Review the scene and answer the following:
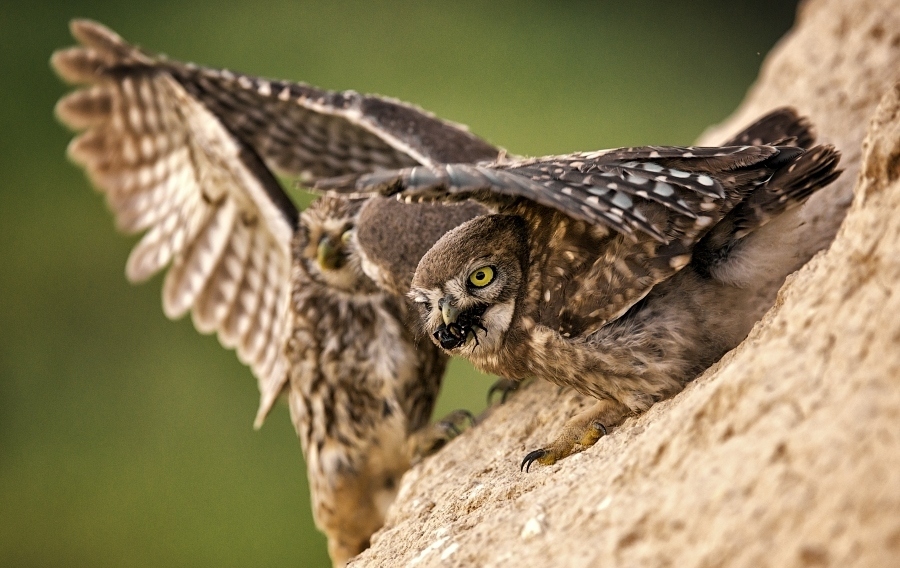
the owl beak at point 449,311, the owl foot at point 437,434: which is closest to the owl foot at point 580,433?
the owl beak at point 449,311

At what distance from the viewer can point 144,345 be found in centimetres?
843

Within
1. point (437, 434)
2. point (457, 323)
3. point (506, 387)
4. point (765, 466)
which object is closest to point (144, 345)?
point (437, 434)

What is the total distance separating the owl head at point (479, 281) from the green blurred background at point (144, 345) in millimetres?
5528

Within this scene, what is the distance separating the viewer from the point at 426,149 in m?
3.75

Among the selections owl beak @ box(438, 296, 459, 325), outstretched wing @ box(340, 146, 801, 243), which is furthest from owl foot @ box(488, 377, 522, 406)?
outstretched wing @ box(340, 146, 801, 243)

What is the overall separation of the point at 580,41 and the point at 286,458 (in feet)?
16.2

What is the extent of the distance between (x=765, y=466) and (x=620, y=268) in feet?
2.87

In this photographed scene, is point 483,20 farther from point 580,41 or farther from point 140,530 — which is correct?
point 140,530

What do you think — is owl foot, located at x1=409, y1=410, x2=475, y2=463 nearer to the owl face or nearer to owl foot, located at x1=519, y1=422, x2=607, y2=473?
the owl face

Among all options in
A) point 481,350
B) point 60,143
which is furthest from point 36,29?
point 481,350

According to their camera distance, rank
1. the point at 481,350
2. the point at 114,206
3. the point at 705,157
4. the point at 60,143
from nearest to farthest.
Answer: the point at 705,157 → the point at 481,350 → the point at 114,206 → the point at 60,143

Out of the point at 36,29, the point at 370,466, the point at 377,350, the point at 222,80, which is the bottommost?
the point at 370,466

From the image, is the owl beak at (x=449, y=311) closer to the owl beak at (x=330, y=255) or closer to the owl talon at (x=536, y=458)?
the owl talon at (x=536, y=458)

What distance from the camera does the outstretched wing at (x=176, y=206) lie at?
14.5ft
